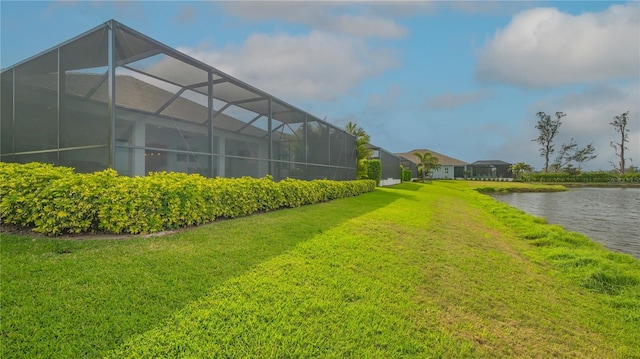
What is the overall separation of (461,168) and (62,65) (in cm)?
6186

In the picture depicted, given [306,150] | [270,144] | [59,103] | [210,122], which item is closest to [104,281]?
[210,122]

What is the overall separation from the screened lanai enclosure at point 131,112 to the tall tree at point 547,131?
61085 mm

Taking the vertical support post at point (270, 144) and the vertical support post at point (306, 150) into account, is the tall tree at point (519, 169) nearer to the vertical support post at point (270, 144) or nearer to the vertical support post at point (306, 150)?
the vertical support post at point (306, 150)

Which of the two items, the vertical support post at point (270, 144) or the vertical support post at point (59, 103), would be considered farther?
the vertical support post at point (270, 144)

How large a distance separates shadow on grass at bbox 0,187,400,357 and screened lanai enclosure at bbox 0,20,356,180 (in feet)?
7.96

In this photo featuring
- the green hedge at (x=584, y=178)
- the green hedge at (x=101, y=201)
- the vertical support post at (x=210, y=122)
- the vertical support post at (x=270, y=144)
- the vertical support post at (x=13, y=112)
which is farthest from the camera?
the green hedge at (x=584, y=178)

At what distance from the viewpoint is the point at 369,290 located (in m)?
3.27

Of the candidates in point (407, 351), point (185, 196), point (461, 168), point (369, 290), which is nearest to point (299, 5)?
point (185, 196)

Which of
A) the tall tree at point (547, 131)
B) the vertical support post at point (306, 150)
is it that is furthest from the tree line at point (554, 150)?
the vertical support post at point (306, 150)

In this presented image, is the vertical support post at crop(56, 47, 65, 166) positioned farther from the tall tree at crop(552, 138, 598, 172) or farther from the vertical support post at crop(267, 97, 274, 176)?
the tall tree at crop(552, 138, 598, 172)

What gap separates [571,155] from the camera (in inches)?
2064

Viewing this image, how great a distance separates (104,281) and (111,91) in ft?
13.3

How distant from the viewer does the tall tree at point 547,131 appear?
2087 inches

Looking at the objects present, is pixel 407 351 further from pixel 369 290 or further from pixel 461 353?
pixel 369 290
